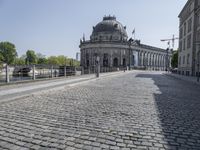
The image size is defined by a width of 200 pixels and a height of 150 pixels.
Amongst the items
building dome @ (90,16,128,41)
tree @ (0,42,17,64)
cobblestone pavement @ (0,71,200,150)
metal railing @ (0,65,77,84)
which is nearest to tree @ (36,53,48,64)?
tree @ (0,42,17,64)

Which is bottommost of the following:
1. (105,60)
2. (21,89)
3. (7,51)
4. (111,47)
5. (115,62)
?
(21,89)

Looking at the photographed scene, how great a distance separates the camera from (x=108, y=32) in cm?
10906

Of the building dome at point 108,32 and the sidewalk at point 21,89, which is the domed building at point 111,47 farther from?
the sidewalk at point 21,89

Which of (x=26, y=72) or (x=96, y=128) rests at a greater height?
(x=26, y=72)

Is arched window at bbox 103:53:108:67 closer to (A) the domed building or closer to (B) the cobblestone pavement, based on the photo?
(A) the domed building

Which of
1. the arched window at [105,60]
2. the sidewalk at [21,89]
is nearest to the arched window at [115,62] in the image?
the arched window at [105,60]

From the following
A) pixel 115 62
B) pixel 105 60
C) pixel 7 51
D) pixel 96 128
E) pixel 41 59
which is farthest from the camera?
pixel 41 59

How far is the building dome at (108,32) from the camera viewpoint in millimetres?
109500

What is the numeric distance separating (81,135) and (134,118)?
221cm

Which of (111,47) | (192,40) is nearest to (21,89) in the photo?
(192,40)

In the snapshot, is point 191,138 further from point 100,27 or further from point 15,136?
point 100,27

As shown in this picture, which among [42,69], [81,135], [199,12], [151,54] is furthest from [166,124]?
[151,54]

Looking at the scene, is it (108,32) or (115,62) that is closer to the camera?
(108,32)

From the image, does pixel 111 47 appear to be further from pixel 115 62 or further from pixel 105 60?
pixel 115 62
